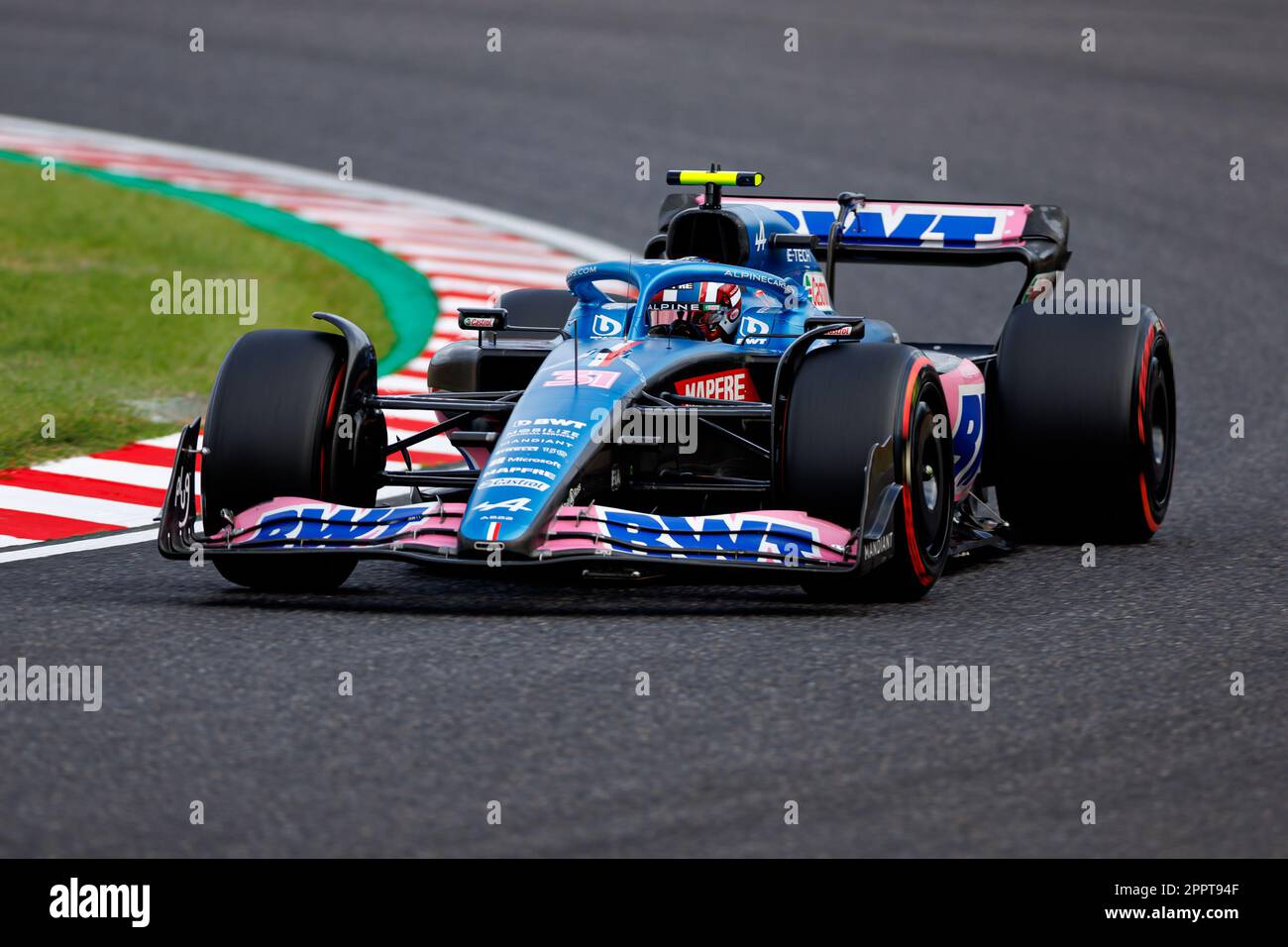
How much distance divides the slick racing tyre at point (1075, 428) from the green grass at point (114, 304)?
414 cm

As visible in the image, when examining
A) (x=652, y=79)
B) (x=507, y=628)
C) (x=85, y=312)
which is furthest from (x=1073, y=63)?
(x=507, y=628)

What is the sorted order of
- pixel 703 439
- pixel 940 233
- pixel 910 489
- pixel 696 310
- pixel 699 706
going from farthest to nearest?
pixel 940 233, pixel 696 310, pixel 703 439, pixel 910 489, pixel 699 706

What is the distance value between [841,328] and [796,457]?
0.60 meters

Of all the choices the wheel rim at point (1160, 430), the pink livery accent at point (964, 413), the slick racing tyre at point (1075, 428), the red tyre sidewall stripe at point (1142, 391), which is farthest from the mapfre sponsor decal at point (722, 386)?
the wheel rim at point (1160, 430)

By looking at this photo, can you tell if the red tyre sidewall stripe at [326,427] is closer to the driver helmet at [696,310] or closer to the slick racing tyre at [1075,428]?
the driver helmet at [696,310]

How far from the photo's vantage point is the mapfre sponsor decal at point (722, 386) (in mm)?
7723

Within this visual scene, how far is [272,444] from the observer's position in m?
7.36

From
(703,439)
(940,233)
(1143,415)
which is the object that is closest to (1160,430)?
(1143,415)

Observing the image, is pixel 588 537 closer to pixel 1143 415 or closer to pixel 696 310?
pixel 696 310

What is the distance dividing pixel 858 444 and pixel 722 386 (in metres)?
0.90

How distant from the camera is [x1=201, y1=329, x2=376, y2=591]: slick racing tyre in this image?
735cm

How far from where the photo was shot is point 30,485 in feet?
30.5

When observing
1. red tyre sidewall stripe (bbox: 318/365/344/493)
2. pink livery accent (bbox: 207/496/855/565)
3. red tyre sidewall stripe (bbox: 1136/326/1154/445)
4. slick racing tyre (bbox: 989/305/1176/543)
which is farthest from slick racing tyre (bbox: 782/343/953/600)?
red tyre sidewall stripe (bbox: 318/365/344/493)
